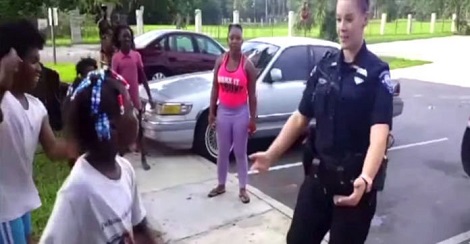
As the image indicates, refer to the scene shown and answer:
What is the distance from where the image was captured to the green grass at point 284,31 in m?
28.9

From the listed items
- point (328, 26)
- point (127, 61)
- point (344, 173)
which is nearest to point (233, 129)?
point (127, 61)

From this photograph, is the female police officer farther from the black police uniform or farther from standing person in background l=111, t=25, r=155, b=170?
standing person in background l=111, t=25, r=155, b=170

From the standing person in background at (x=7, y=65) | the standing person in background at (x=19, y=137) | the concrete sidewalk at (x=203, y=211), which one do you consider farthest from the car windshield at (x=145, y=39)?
the standing person in background at (x=7, y=65)

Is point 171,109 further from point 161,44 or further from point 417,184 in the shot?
point 161,44

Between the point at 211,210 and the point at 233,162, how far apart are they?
2.19 meters

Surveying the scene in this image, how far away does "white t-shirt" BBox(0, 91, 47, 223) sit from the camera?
8.56 feet

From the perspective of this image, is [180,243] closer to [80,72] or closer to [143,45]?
[80,72]

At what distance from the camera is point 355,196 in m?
2.61

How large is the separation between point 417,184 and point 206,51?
26.5 ft

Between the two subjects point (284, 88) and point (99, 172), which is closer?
point (99, 172)

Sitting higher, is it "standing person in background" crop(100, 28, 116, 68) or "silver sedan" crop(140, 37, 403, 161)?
"standing person in background" crop(100, 28, 116, 68)

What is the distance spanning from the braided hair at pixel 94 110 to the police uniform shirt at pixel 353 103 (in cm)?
122

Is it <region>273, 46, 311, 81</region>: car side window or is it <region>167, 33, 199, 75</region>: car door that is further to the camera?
<region>167, 33, 199, 75</region>: car door

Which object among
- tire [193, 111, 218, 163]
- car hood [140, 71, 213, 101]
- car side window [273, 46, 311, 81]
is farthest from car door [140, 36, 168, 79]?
tire [193, 111, 218, 163]
